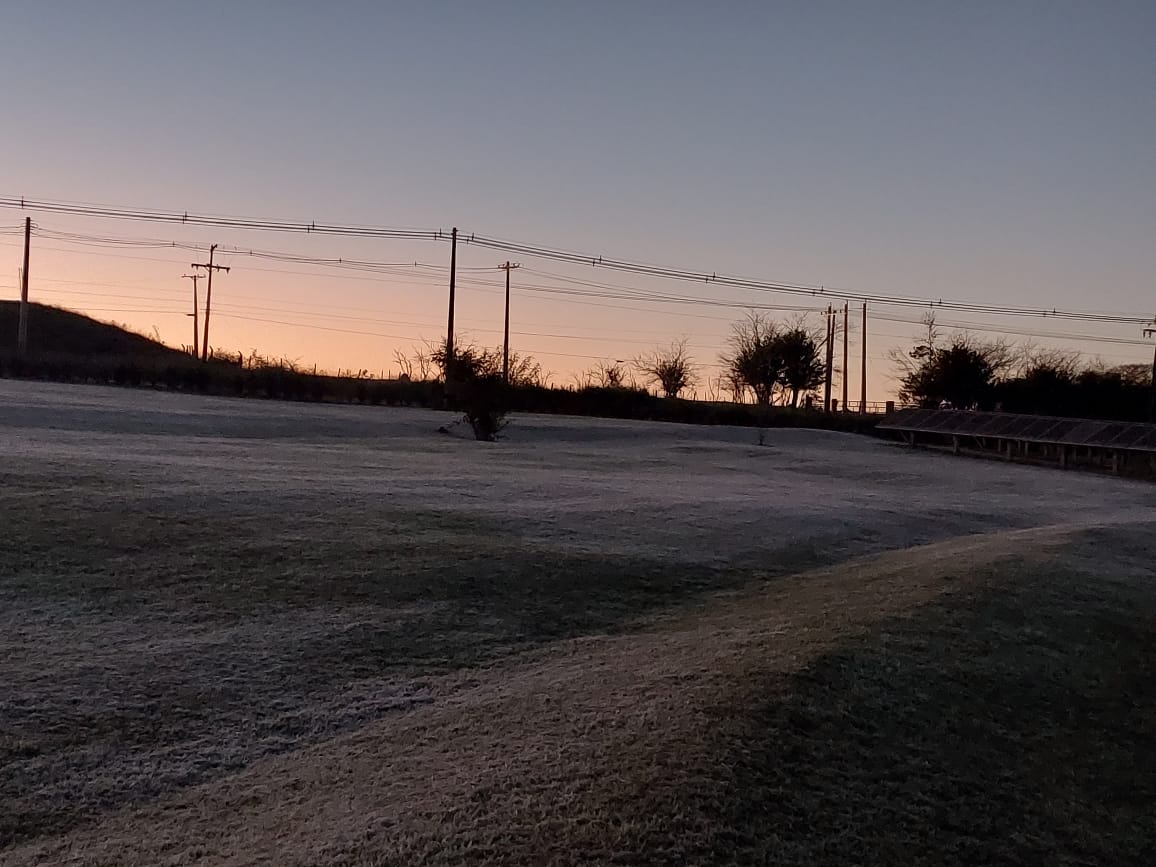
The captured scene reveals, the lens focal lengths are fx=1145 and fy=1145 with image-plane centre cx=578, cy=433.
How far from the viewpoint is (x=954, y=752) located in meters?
8.12

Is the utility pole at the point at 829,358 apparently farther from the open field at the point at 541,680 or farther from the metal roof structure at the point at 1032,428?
the open field at the point at 541,680

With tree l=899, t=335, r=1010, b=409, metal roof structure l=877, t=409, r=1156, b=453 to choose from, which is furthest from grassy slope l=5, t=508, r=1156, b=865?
tree l=899, t=335, r=1010, b=409

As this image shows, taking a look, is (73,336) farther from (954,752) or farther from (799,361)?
(954,752)

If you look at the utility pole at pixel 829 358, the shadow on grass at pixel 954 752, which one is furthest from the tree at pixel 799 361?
the shadow on grass at pixel 954 752

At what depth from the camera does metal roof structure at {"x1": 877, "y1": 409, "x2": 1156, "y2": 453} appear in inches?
1626

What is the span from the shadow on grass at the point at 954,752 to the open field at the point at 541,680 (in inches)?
1.2

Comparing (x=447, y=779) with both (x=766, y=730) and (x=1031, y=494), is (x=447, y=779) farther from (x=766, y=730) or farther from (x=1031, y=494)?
(x=1031, y=494)

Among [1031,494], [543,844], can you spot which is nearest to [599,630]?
[543,844]

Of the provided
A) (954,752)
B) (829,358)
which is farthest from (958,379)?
(954,752)

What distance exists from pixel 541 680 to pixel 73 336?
92710mm

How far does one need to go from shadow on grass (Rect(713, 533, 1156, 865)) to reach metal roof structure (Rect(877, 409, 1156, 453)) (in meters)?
32.5

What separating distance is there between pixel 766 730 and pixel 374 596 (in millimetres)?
5234

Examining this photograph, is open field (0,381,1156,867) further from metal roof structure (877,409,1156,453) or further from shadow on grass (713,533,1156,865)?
metal roof structure (877,409,1156,453)

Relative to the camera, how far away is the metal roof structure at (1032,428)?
4131 cm
